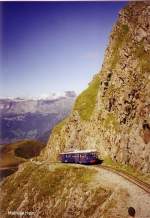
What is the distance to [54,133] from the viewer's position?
→ 126 m

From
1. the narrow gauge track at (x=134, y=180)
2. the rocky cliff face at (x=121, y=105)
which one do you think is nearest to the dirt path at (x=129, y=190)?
the narrow gauge track at (x=134, y=180)

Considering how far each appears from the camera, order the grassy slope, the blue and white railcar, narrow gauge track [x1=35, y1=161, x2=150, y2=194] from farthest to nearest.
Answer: the blue and white railcar < the grassy slope < narrow gauge track [x1=35, y1=161, x2=150, y2=194]

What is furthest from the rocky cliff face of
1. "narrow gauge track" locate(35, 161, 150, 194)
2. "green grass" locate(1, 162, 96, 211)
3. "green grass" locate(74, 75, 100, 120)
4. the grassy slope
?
the grassy slope

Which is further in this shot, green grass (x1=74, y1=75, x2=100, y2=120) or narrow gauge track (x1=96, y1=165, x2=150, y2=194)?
green grass (x1=74, y1=75, x2=100, y2=120)

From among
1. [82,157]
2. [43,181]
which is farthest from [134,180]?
[43,181]

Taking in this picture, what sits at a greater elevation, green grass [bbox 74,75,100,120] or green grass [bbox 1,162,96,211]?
green grass [bbox 74,75,100,120]

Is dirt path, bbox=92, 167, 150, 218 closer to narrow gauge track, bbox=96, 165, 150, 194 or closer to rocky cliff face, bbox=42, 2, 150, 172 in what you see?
narrow gauge track, bbox=96, 165, 150, 194

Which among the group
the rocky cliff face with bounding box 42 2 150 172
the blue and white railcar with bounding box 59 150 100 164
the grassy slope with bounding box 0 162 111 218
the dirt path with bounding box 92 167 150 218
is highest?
the rocky cliff face with bounding box 42 2 150 172

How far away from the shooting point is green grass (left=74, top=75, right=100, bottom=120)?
10775 cm

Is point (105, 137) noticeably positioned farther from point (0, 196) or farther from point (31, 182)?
point (0, 196)

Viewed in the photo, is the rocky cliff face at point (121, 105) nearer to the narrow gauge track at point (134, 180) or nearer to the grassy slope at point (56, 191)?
the narrow gauge track at point (134, 180)

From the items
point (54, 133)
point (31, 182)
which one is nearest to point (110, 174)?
point (31, 182)

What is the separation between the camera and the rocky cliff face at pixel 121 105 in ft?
269

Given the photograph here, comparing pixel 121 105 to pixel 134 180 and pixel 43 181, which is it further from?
pixel 43 181
